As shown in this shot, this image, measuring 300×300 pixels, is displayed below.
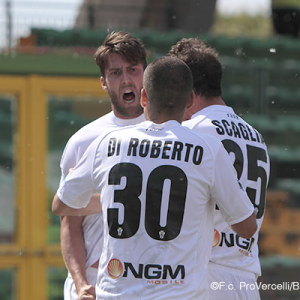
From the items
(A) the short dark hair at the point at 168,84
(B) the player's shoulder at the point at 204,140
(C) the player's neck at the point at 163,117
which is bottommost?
(B) the player's shoulder at the point at 204,140

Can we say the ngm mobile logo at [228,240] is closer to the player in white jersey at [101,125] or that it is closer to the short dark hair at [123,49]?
the player in white jersey at [101,125]

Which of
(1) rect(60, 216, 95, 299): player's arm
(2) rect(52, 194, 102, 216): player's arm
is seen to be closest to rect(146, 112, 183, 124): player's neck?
(2) rect(52, 194, 102, 216): player's arm

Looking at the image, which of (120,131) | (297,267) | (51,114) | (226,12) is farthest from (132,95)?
(226,12)

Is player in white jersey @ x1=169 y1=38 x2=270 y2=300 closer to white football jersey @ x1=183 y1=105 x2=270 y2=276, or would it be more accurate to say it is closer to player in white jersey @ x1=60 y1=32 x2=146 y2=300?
white football jersey @ x1=183 y1=105 x2=270 y2=276

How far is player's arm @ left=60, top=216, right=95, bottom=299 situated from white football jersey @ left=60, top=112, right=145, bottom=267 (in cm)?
3

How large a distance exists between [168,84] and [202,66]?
2.33ft

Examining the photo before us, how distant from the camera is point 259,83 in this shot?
10000mm

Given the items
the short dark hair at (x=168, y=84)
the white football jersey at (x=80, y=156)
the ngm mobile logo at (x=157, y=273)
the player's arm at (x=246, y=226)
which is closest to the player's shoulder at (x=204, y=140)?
the short dark hair at (x=168, y=84)

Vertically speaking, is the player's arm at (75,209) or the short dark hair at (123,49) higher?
the short dark hair at (123,49)

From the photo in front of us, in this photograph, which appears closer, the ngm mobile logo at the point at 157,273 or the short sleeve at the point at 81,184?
the ngm mobile logo at the point at 157,273

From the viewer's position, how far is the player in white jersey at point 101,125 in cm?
363

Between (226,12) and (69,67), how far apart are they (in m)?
61.5

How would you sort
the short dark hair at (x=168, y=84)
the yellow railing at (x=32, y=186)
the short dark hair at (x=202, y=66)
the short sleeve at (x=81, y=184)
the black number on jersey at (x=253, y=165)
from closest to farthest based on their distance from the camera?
the short dark hair at (x=168, y=84) → the short sleeve at (x=81, y=184) → the black number on jersey at (x=253, y=165) → the short dark hair at (x=202, y=66) → the yellow railing at (x=32, y=186)

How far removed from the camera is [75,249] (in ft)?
12.0
